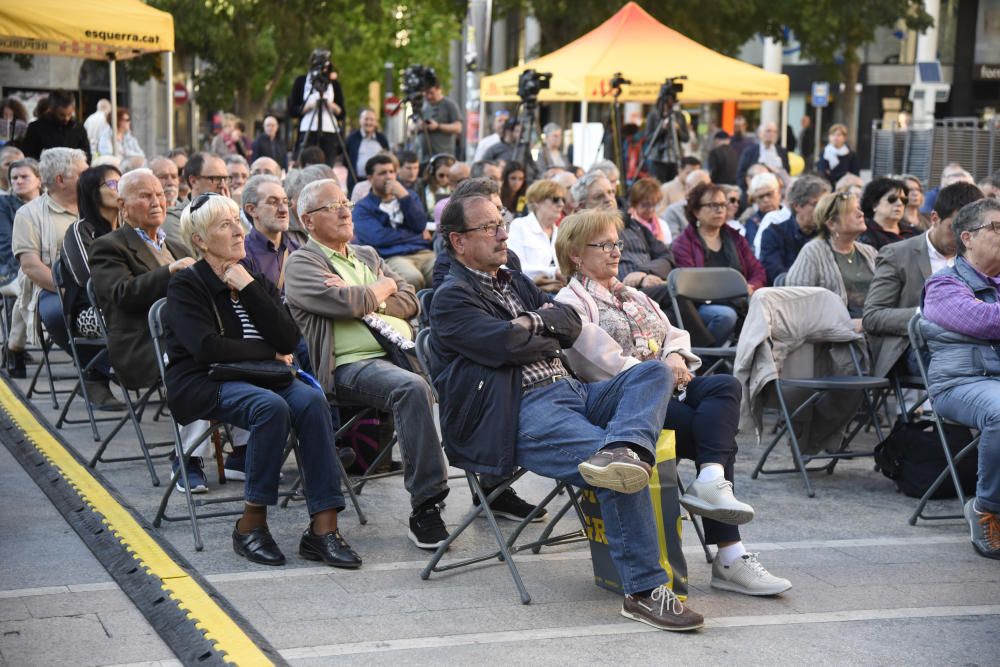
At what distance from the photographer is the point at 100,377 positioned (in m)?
8.38

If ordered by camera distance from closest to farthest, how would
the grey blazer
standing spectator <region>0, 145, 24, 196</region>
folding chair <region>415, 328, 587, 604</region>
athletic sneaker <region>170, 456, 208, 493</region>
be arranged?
folding chair <region>415, 328, 587, 604</region> → athletic sneaker <region>170, 456, 208, 493</region> → the grey blazer → standing spectator <region>0, 145, 24, 196</region>

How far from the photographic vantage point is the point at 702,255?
9914 mm

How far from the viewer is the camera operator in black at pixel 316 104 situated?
52.6 ft

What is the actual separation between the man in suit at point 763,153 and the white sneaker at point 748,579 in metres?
14.1

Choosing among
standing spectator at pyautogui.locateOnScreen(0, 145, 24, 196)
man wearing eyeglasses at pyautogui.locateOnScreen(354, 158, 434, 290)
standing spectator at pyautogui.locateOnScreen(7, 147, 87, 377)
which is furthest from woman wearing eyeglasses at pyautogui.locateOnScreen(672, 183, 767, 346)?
standing spectator at pyautogui.locateOnScreen(0, 145, 24, 196)

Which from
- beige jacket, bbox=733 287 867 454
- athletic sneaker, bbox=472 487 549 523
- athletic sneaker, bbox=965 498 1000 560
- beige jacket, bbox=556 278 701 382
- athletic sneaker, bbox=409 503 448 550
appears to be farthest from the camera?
beige jacket, bbox=733 287 867 454

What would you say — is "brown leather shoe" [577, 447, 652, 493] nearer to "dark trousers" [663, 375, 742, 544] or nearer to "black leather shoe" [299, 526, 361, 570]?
"dark trousers" [663, 375, 742, 544]

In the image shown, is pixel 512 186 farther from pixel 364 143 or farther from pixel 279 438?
pixel 279 438

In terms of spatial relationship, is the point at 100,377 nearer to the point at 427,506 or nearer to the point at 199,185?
the point at 199,185

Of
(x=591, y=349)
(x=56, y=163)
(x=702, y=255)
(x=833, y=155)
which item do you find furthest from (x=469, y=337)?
(x=833, y=155)

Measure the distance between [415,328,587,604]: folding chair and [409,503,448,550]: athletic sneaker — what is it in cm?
17

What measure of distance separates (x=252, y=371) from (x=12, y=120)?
45.2 ft

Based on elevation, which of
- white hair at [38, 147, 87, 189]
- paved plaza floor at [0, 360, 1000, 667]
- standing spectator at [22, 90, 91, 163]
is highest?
standing spectator at [22, 90, 91, 163]

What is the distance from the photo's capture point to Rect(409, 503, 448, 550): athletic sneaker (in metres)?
6.16
